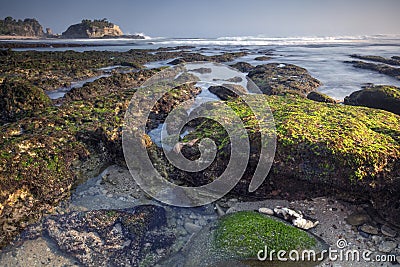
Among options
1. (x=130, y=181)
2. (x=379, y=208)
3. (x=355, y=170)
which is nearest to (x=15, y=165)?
(x=130, y=181)

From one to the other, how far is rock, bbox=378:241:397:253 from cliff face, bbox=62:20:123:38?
10668 cm

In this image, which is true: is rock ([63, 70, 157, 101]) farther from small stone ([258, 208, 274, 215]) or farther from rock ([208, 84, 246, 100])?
small stone ([258, 208, 274, 215])

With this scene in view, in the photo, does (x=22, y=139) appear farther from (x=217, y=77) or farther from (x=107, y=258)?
(x=217, y=77)

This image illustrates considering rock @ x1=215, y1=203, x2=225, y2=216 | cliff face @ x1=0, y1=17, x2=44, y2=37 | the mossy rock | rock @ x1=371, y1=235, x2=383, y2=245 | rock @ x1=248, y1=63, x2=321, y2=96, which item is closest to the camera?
rock @ x1=371, y1=235, x2=383, y2=245

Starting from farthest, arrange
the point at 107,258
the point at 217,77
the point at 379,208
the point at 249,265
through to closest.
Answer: the point at 217,77 → the point at 379,208 → the point at 107,258 → the point at 249,265

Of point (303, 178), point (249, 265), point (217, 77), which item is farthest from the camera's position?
point (217, 77)

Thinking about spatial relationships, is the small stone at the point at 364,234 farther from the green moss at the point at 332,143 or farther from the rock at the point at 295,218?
the green moss at the point at 332,143

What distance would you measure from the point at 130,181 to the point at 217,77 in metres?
10.8

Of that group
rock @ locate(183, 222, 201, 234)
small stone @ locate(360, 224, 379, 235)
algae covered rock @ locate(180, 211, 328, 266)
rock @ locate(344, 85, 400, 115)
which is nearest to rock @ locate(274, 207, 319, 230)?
algae covered rock @ locate(180, 211, 328, 266)

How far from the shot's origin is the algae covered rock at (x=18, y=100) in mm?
7637

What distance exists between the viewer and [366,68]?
843 inches

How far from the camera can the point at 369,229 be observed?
404cm

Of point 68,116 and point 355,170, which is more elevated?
point 68,116

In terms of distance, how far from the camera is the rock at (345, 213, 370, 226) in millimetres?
4176
